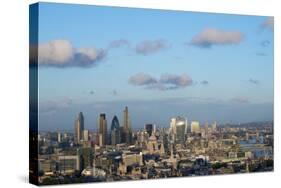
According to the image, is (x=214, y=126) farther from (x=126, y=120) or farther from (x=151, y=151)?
(x=126, y=120)

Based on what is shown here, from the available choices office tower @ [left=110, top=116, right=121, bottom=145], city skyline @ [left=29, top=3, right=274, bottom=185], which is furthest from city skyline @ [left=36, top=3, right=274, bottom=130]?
office tower @ [left=110, top=116, right=121, bottom=145]

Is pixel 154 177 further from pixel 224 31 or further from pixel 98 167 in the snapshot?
pixel 224 31

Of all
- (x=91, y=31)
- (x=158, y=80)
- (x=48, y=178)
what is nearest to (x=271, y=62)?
(x=158, y=80)

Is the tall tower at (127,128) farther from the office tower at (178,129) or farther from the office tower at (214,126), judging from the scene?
the office tower at (214,126)

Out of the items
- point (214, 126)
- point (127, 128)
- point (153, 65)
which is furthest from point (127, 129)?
point (214, 126)

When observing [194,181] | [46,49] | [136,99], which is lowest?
[194,181]

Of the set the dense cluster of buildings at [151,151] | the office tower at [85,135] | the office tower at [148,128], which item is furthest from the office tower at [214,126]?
the office tower at [85,135]
